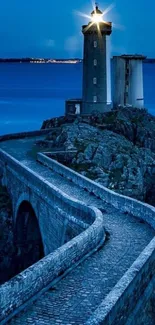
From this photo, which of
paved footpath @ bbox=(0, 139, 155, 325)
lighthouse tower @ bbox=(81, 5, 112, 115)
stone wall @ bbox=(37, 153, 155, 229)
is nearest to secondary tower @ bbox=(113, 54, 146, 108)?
lighthouse tower @ bbox=(81, 5, 112, 115)

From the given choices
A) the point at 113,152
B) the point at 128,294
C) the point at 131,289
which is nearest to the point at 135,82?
the point at 113,152

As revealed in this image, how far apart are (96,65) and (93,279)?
3368 centimetres

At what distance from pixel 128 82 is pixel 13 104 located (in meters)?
52.9

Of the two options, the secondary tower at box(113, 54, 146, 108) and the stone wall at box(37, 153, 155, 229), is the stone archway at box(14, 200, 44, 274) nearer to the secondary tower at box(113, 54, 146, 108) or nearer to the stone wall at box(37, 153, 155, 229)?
the stone wall at box(37, 153, 155, 229)

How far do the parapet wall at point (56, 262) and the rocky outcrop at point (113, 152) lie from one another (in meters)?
9.30

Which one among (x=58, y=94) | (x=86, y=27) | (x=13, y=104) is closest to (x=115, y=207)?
(x=86, y=27)

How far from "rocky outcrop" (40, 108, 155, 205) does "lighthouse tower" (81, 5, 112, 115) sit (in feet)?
20.2

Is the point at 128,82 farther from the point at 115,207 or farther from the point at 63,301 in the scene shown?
the point at 63,301

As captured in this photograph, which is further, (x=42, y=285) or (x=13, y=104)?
(x=13, y=104)

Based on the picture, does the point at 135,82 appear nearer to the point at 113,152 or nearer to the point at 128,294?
the point at 113,152

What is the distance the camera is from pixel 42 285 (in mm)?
11797

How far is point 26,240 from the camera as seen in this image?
26.3m

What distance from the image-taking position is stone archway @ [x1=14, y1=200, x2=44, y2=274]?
25516mm

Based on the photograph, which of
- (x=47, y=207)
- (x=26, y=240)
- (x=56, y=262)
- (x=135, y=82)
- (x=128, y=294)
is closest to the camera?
(x=128, y=294)
